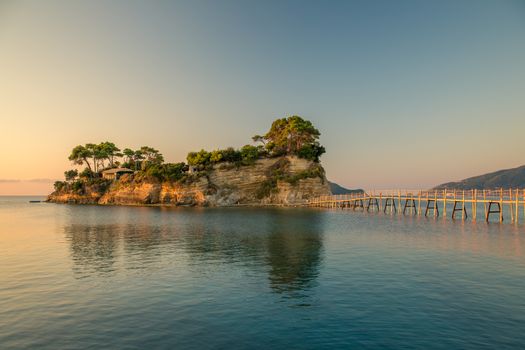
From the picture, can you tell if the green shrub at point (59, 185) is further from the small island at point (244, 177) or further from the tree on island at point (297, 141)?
the tree on island at point (297, 141)

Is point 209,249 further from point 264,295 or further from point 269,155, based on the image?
point 269,155

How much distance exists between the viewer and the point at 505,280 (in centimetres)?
2173

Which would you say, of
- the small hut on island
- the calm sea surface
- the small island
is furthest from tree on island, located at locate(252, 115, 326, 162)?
the calm sea surface

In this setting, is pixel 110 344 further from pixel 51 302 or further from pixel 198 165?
pixel 198 165

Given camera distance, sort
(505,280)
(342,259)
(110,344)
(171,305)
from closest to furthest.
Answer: (110,344) → (171,305) → (505,280) → (342,259)

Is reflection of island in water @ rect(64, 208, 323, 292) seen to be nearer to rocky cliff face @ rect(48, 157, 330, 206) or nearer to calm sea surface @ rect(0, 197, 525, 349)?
calm sea surface @ rect(0, 197, 525, 349)

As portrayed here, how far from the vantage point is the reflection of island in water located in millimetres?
25067

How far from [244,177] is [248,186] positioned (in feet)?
10.9

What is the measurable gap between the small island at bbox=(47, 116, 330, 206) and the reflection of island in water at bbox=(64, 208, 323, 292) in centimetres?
6171

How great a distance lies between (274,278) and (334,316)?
7.19 meters

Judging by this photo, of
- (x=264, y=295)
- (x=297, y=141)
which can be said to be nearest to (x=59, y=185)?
(x=297, y=141)

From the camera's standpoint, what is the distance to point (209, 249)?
33.2 m

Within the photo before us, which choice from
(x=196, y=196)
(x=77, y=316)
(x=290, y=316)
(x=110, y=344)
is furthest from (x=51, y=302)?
(x=196, y=196)

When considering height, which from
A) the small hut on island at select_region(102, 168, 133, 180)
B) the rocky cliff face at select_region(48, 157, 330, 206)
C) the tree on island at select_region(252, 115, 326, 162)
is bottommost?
the rocky cliff face at select_region(48, 157, 330, 206)
